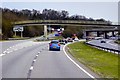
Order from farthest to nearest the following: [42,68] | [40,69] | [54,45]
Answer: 1. [54,45]
2. [42,68]
3. [40,69]

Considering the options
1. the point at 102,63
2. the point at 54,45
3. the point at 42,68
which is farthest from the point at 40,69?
the point at 54,45

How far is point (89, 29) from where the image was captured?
7785 inches

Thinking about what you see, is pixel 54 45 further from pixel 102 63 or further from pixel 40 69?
pixel 40 69

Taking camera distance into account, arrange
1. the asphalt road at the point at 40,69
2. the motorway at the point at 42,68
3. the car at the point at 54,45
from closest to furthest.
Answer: the asphalt road at the point at 40,69 → the motorway at the point at 42,68 → the car at the point at 54,45

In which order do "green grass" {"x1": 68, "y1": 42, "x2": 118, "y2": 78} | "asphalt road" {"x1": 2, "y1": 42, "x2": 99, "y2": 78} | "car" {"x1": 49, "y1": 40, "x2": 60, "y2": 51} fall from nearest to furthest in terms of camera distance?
"asphalt road" {"x1": 2, "y1": 42, "x2": 99, "y2": 78} → "green grass" {"x1": 68, "y1": 42, "x2": 118, "y2": 78} → "car" {"x1": 49, "y1": 40, "x2": 60, "y2": 51}

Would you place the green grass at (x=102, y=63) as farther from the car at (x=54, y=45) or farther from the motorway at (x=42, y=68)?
the car at (x=54, y=45)

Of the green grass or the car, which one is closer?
the green grass

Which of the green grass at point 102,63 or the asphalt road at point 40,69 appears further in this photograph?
the green grass at point 102,63

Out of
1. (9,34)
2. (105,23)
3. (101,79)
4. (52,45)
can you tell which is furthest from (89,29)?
(101,79)

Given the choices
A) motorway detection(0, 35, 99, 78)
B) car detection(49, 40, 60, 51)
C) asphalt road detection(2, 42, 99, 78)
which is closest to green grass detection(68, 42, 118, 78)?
motorway detection(0, 35, 99, 78)

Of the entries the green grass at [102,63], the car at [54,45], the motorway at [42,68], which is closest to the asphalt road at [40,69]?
the motorway at [42,68]

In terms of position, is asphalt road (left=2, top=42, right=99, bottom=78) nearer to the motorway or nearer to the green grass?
the motorway

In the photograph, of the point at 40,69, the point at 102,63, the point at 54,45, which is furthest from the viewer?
the point at 54,45

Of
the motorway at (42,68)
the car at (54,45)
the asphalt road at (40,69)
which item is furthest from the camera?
the car at (54,45)
